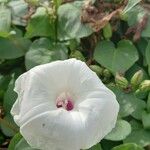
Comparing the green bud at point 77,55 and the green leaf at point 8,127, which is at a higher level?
the green bud at point 77,55

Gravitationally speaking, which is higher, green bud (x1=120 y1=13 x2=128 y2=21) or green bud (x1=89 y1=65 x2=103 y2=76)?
green bud (x1=120 y1=13 x2=128 y2=21)

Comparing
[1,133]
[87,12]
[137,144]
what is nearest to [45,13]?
[87,12]

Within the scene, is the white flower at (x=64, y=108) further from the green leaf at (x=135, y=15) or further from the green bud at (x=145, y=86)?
the green leaf at (x=135, y=15)

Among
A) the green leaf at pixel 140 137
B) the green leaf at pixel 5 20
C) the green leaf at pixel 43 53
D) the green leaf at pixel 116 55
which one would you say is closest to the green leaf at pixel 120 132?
the green leaf at pixel 140 137

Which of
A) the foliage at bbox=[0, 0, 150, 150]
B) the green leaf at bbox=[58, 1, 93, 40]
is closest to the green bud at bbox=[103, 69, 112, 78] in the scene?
the foliage at bbox=[0, 0, 150, 150]

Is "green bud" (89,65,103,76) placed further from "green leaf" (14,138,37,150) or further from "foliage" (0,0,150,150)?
"green leaf" (14,138,37,150)

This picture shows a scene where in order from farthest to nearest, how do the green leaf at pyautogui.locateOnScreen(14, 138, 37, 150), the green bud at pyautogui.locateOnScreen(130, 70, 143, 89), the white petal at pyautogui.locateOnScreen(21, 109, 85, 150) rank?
the green bud at pyautogui.locateOnScreen(130, 70, 143, 89) → the green leaf at pyautogui.locateOnScreen(14, 138, 37, 150) → the white petal at pyautogui.locateOnScreen(21, 109, 85, 150)

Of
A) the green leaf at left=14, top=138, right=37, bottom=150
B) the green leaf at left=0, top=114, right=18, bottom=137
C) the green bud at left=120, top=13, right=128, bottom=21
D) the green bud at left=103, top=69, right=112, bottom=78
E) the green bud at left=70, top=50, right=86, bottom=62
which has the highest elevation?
the green bud at left=120, top=13, right=128, bottom=21
